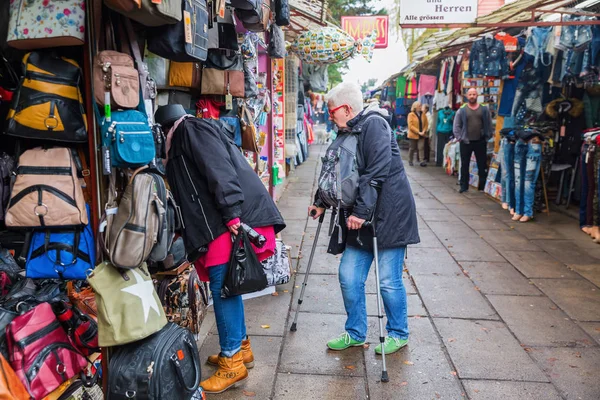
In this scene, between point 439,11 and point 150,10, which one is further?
point 439,11

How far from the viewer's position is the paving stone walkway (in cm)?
358

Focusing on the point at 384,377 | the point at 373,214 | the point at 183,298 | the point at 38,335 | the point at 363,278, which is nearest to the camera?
the point at 38,335

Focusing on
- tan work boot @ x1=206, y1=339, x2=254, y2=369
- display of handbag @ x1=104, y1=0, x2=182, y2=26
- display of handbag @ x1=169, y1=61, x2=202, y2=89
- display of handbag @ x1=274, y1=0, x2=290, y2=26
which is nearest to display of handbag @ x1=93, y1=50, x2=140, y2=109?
display of handbag @ x1=104, y1=0, x2=182, y2=26

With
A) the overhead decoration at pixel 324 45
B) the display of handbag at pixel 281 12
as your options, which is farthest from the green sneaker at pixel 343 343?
the overhead decoration at pixel 324 45

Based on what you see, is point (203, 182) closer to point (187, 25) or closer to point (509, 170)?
point (187, 25)

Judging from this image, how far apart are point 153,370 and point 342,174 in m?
1.76

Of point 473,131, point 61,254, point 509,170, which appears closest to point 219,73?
point 61,254

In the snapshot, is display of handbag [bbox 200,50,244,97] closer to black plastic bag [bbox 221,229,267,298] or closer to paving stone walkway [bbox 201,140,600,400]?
black plastic bag [bbox 221,229,267,298]

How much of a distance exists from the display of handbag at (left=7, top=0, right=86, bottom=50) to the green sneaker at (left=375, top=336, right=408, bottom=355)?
2.88 meters

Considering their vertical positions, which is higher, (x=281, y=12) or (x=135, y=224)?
(x=281, y=12)

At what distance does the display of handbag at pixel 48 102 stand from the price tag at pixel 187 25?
0.66m

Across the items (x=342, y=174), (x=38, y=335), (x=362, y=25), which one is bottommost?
(x=38, y=335)

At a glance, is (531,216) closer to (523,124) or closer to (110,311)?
(523,124)

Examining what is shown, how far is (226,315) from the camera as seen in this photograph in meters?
3.47
